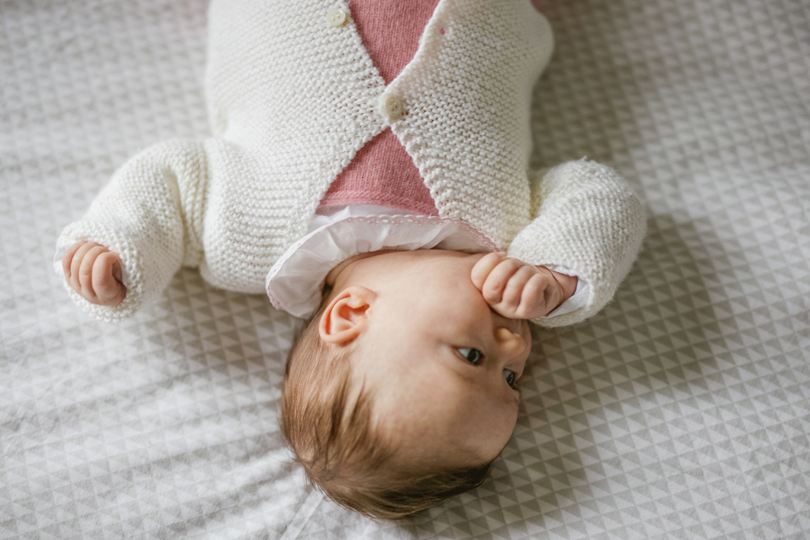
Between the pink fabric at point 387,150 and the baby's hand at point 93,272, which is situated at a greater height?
the pink fabric at point 387,150

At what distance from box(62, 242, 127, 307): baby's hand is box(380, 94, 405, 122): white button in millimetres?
487

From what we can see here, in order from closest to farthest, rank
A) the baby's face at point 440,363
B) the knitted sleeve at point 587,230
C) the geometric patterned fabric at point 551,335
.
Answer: the baby's face at point 440,363 → the knitted sleeve at point 587,230 → the geometric patterned fabric at point 551,335

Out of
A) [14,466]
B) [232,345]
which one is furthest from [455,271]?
[14,466]

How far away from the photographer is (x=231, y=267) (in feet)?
3.27

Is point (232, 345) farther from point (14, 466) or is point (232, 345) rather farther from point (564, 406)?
point (564, 406)

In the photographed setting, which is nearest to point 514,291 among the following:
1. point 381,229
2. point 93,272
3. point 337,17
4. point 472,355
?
point 472,355

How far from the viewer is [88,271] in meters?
0.91

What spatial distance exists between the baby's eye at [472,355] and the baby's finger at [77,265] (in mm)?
609

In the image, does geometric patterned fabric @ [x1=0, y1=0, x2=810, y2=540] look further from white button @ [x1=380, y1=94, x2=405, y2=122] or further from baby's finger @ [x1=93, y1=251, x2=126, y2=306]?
white button @ [x1=380, y1=94, x2=405, y2=122]

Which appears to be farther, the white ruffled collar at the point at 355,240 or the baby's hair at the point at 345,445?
the white ruffled collar at the point at 355,240

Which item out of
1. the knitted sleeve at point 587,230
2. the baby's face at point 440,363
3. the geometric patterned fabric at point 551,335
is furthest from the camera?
the geometric patterned fabric at point 551,335

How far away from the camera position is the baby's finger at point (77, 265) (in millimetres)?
919

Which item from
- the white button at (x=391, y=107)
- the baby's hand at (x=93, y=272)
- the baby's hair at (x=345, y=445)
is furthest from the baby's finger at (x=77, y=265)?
the white button at (x=391, y=107)

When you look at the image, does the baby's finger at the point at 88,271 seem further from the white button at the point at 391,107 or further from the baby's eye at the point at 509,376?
the baby's eye at the point at 509,376
